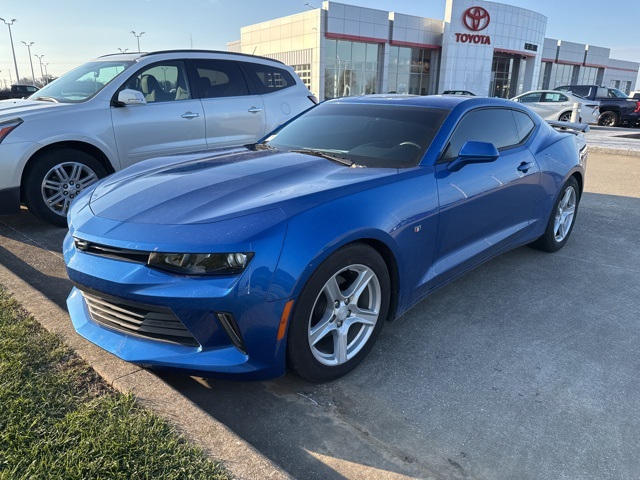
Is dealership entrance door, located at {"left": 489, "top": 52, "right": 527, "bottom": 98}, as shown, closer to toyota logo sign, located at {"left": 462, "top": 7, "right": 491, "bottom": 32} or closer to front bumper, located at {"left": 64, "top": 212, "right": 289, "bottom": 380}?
toyota logo sign, located at {"left": 462, "top": 7, "right": 491, "bottom": 32}

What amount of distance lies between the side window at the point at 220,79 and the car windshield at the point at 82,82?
34.1 inches

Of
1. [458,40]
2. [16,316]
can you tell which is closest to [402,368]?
[16,316]

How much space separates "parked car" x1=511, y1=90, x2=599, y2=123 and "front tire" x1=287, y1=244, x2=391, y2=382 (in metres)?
19.0

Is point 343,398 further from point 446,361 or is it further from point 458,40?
point 458,40

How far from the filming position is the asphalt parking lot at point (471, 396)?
7.25ft

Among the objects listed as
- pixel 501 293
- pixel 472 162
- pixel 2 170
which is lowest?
pixel 501 293

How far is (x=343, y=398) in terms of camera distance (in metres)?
2.63

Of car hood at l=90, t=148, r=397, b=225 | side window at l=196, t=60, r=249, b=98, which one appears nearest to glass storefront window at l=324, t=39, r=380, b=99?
side window at l=196, t=60, r=249, b=98

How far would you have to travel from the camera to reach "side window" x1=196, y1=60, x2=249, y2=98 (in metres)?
6.12

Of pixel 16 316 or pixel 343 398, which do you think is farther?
pixel 16 316

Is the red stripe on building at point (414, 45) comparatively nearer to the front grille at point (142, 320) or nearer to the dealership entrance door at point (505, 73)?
the dealership entrance door at point (505, 73)

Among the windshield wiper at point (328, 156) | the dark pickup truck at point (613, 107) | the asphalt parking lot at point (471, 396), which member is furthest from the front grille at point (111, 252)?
the dark pickup truck at point (613, 107)

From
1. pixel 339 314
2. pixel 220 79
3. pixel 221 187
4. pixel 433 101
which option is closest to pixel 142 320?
pixel 221 187

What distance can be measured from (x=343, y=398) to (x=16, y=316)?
6.91 feet
